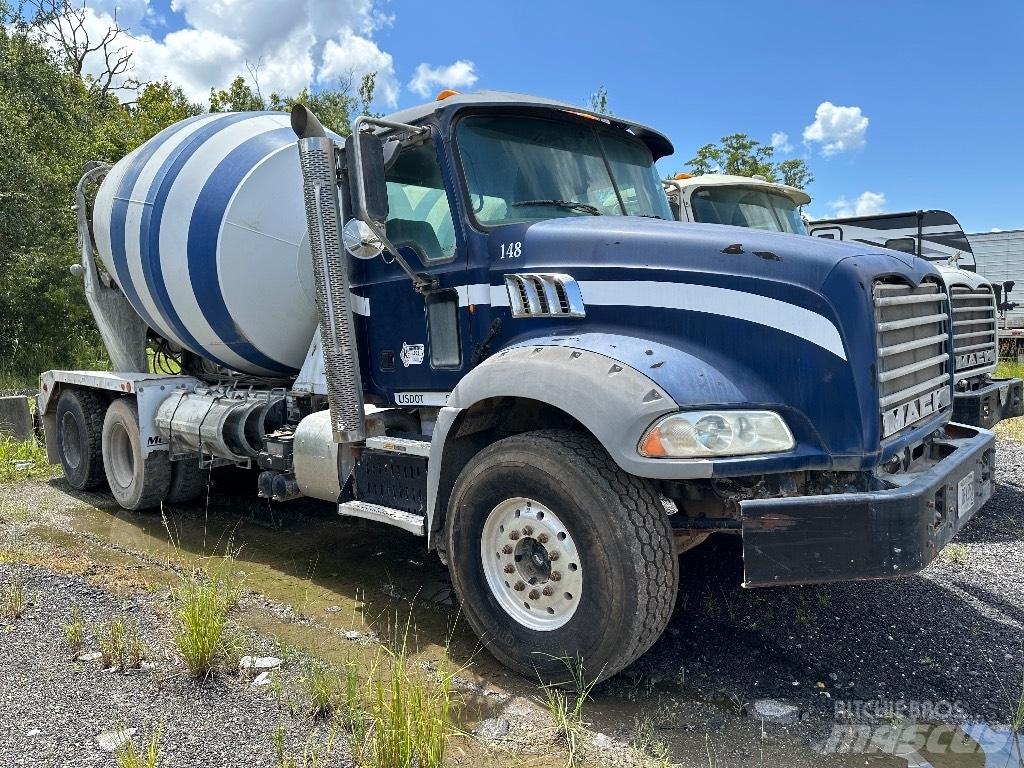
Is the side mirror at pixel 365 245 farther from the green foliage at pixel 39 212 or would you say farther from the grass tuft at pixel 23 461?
the green foliage at pixel 39 212

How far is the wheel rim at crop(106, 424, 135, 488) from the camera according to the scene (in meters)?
7.00

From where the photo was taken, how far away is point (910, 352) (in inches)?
141

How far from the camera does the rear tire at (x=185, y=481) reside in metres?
6.88

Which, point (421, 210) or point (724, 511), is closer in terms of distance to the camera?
point (724, 511)

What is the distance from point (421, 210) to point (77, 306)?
15.1m

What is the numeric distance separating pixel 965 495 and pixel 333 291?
11.0 feet

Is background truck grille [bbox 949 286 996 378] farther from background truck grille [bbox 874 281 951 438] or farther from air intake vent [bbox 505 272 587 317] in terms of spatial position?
air intake vent [bbox 505 272 587 317]

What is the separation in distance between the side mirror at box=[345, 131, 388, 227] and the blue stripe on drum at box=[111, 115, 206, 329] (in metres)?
3.21

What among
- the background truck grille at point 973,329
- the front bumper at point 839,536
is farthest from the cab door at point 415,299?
the background truck grille at point 973,329

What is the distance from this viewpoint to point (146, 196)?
6.16 metres

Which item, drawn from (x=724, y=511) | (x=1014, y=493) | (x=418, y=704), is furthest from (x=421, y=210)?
(x=1014, y=493)

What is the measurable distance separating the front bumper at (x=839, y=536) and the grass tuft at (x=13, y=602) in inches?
138

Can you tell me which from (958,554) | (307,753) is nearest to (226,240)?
(307,753)

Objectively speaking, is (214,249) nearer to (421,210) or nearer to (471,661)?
(421,210)
